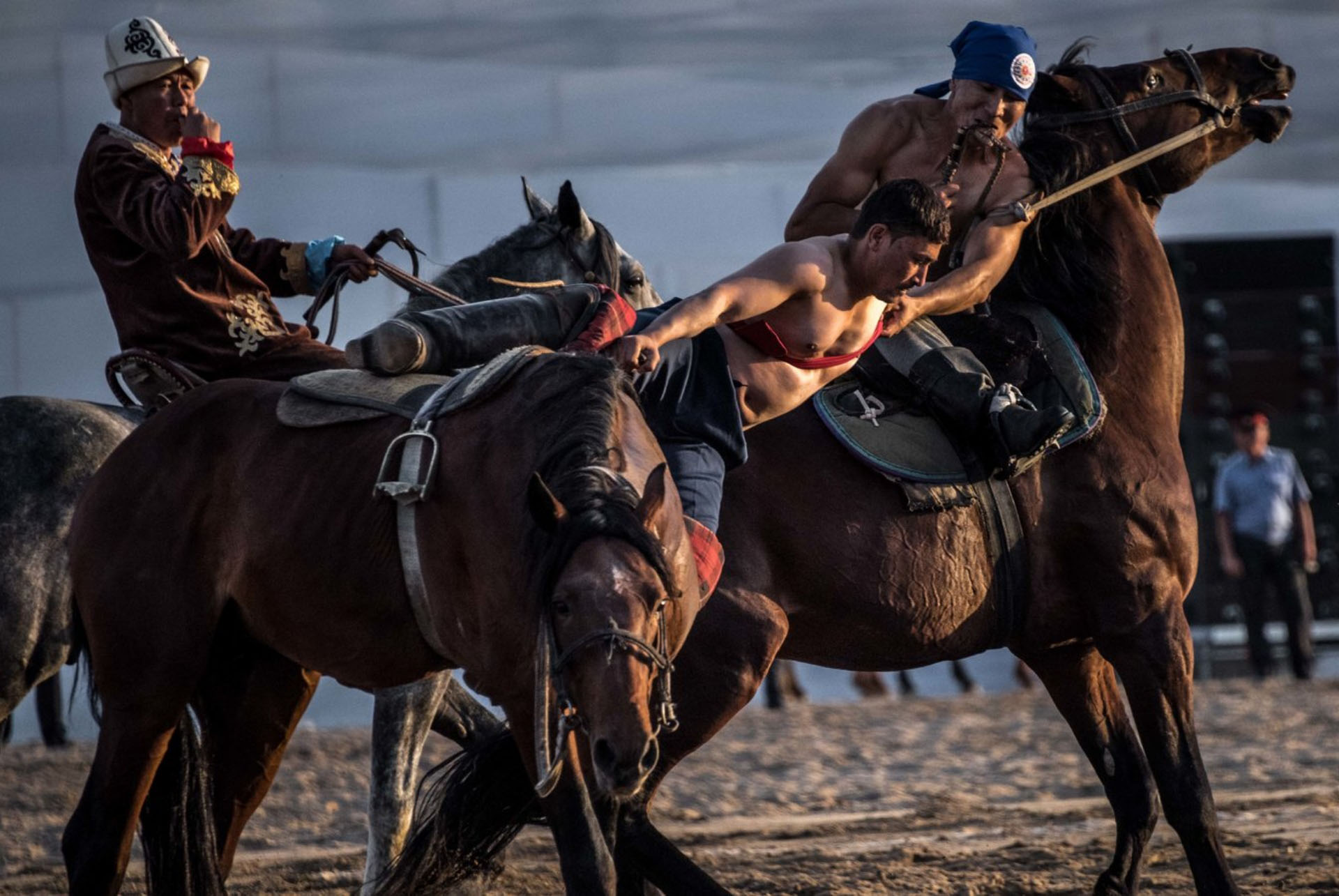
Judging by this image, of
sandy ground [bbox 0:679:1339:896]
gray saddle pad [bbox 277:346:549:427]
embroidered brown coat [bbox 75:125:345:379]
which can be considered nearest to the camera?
gray saddle pad [bbox 277:346:549:427]

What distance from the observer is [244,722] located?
13.5 feet

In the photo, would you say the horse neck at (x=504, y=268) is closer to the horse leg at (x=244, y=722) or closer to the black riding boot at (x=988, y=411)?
the black riding boot at (x=988, y=411)

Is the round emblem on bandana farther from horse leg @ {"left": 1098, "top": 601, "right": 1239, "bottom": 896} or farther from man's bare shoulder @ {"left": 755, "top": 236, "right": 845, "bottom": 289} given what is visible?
horse leg @ {"left": 1098, "top": 601, "right": 1239, "bottom": 896}

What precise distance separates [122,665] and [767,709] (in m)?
7.32

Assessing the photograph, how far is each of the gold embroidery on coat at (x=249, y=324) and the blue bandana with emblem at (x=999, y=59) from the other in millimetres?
1828

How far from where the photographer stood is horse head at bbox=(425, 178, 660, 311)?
5348 millimetres

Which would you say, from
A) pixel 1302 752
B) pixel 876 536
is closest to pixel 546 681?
pixel 876 536

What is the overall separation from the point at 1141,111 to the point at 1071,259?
1.79ft

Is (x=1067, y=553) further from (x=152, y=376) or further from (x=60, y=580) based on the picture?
(x=60, y=580)

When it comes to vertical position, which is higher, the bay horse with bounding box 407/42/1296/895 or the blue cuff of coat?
the blue cuff of coat

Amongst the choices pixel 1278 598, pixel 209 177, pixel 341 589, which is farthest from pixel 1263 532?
Result: pixel 341 589

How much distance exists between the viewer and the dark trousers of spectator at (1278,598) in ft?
38.4

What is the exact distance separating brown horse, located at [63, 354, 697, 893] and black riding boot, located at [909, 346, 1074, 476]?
4.11 feet

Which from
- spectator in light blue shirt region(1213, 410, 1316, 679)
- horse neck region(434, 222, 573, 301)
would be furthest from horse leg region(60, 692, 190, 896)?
spectator in light blue shirt region(1213, 410, 1316, 679)
